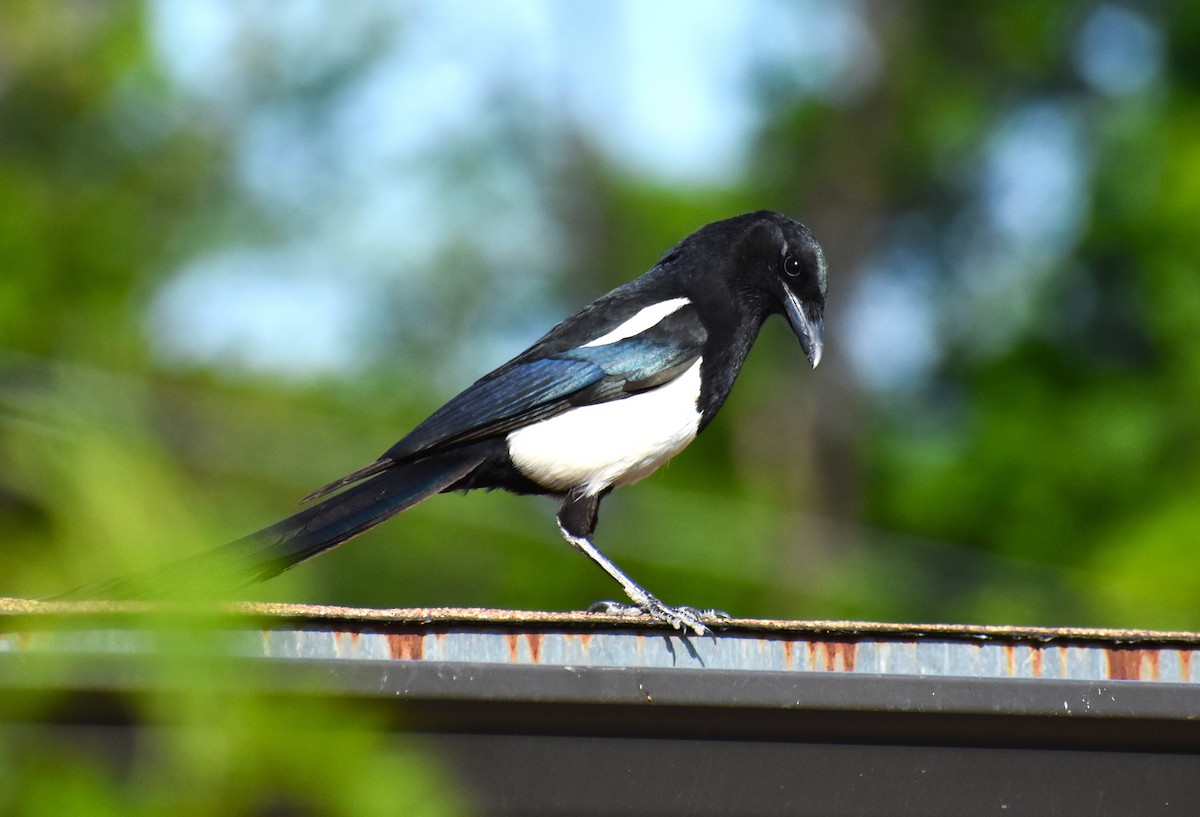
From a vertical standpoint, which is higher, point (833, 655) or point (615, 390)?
point (615, 390)

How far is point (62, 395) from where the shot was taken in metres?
1.65

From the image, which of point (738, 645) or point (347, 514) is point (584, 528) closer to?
point (347, 514)

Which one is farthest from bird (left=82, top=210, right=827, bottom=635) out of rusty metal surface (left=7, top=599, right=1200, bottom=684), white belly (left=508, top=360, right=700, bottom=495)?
rusty metal surface (left=7, top=599, right=1200, bottom=684)

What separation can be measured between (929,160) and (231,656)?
1476 cm

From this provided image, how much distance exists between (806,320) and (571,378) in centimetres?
61

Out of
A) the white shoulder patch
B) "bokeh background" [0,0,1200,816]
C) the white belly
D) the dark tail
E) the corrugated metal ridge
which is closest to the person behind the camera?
the corrugated metal ridge

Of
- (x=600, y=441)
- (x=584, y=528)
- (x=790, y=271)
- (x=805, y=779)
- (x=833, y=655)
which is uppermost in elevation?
(x=790, y=271)

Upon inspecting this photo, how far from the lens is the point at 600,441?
11.4ft

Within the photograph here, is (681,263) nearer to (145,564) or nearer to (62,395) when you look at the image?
(62,395)

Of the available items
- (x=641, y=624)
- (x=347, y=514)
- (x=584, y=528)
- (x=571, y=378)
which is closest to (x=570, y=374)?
(x=571, y=378)

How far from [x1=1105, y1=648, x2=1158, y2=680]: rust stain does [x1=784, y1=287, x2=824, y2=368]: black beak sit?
Result: 6.83 feet

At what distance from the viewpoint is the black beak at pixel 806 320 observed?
3.66 meters

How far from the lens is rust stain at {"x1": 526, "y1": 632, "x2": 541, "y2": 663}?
1480 millimetres

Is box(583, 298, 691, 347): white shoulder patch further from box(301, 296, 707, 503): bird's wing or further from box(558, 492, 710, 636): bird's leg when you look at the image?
box(558, 492, 710, 636): bird's leg
